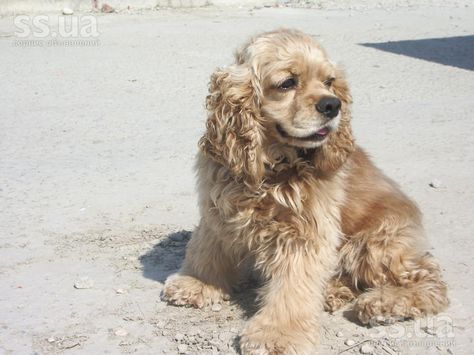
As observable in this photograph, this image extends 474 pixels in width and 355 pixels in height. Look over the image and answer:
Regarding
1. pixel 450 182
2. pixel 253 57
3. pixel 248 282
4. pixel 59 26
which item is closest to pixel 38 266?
pixel 248 282

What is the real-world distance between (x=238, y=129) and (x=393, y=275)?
131 cm

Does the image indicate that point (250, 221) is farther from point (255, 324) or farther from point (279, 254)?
→ point (255, 324)

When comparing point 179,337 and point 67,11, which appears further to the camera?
point 67,11

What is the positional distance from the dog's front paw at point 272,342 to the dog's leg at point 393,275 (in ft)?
1.56

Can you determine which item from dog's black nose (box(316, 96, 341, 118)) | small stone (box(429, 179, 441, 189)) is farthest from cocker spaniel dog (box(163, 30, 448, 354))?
small stone (box(429, 179, 441, 189))

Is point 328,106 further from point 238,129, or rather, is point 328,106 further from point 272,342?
point 272,342

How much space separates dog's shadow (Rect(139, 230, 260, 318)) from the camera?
421 centimetres

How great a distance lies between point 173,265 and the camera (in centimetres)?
471

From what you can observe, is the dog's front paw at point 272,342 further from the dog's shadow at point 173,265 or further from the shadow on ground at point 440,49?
the shadow on ground at point 440,49

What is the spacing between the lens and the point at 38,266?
4.60 m

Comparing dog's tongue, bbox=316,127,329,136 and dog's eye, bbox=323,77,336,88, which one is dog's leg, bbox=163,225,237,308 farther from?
dog's eye, bbox=323,77,336,88

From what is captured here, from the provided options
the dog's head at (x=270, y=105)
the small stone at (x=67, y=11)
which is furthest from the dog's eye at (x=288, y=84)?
the small stone at (x=67, y=11)

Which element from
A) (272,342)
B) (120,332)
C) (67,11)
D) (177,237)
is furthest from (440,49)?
(120,332)

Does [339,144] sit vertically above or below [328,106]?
below
